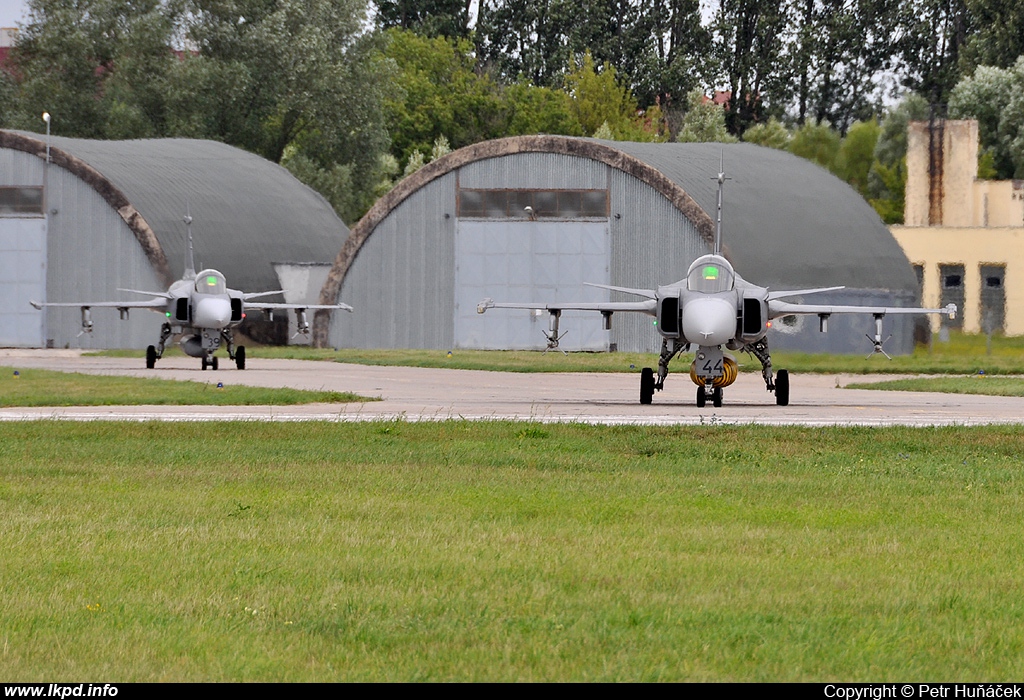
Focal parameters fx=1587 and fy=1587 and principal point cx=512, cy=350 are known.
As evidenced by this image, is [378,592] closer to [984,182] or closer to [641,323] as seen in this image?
[641,323]

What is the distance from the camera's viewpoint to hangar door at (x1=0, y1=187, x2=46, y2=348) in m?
57.8

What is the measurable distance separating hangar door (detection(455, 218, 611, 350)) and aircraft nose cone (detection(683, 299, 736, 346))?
2417 cm

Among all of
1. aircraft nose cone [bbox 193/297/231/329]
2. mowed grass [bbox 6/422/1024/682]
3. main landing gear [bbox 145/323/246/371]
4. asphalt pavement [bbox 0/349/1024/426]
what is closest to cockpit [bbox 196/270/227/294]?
aircraft nose cone [bbox 193/297/231/329]

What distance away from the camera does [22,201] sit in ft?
190

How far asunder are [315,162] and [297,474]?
69.1m

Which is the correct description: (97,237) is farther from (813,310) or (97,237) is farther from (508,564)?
(508,564)

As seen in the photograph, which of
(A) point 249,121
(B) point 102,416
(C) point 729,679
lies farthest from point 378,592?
(A) point 249,121

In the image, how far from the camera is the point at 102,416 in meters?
24.9

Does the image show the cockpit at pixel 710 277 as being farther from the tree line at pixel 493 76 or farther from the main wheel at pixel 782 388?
the tree line at pixel 493 76

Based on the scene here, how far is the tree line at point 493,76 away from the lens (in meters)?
79.1

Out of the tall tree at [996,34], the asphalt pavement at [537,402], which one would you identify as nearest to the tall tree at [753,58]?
the tall tree at [996,34]

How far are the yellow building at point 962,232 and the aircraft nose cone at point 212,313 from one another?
89.2 feet

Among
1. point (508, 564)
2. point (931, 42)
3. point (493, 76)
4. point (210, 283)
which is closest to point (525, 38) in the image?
point (493, 76)

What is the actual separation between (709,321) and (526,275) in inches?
1027
